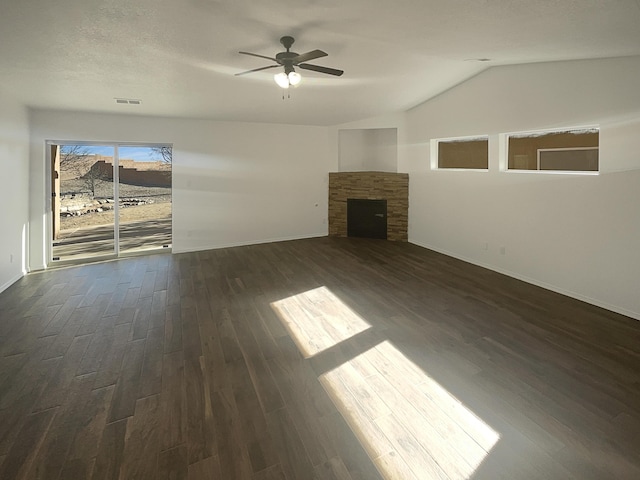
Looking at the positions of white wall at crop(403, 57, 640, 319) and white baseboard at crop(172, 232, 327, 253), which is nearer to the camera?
white wall at crop(403, 57, 640, 319)

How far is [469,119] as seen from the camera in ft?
17.8

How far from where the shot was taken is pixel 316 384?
2420mm

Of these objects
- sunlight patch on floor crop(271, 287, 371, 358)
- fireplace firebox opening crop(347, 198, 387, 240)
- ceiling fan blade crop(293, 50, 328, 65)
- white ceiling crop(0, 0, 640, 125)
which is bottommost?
sunlight patch on floor crop(271, 287, 371, 358)

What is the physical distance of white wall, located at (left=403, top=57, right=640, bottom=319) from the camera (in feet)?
11.5

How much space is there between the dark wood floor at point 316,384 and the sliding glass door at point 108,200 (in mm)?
1920

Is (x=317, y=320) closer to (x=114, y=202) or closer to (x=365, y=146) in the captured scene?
(x=114, y=202)

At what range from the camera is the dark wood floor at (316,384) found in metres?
1.76

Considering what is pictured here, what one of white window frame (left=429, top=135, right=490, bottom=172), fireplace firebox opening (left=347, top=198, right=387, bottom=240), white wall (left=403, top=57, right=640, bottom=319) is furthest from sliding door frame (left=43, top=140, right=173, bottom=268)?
white wall (left=403, top=57, right=640, bottom=319)

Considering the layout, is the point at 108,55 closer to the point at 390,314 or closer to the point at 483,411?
the point at 390,314

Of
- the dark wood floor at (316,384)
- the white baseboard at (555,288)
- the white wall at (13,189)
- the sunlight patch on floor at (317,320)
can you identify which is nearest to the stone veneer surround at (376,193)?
the white baseboard at (555,288)

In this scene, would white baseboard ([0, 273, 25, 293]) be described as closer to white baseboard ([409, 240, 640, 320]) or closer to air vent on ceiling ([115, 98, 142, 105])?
air vent on ceiling ([115, 98, 142, 105])

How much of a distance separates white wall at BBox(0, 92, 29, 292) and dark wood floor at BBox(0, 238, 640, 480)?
0.60 m

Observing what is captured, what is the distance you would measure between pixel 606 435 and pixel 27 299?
5771mm

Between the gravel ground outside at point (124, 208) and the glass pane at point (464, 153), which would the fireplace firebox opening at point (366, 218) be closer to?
the glass pane at point (464, 153)
